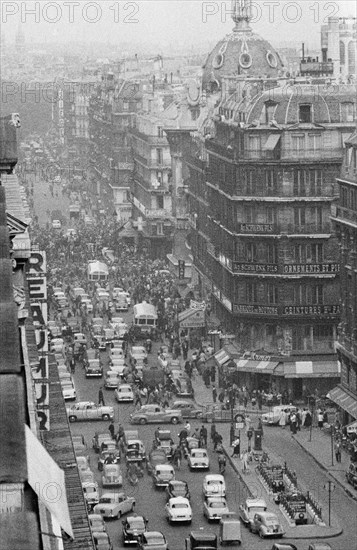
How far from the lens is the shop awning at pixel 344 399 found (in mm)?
77994

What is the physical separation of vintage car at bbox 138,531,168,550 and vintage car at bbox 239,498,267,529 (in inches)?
170

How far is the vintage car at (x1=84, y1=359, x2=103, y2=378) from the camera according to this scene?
9625 centimetres

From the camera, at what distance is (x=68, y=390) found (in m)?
87.1

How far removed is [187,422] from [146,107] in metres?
100.0

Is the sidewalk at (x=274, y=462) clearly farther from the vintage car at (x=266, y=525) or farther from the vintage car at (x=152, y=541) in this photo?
the vintage car at (x=152, y=541)

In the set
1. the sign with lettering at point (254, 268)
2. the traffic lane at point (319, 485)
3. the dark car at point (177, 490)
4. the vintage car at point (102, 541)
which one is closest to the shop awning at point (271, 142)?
the sign with lettering at point (254, 268)

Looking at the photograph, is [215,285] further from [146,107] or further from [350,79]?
[146,107]

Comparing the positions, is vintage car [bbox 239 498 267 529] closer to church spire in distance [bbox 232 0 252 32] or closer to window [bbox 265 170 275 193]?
window [bbox 265 170 275 193]

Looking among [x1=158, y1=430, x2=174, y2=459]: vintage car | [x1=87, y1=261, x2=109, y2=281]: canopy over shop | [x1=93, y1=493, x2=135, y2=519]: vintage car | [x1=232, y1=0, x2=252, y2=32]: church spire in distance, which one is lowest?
[x1=87, y1=261, x2=109, y2=281]: canopy over shop

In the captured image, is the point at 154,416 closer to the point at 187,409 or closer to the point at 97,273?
the point at 187,409

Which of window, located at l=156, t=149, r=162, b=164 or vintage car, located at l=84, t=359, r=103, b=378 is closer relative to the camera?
vintage car, located at l=84, t=359, r=103, b=378

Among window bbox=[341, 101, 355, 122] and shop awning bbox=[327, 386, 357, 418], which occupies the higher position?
window bbox=[341, 101, 355, 122]

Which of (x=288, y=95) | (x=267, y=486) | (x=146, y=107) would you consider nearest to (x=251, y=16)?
(x=146, y=107)

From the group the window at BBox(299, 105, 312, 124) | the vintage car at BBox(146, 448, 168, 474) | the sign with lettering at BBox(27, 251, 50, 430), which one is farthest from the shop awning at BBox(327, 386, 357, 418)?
the sign with lettering at BBox(27, 251, 50, 430)
